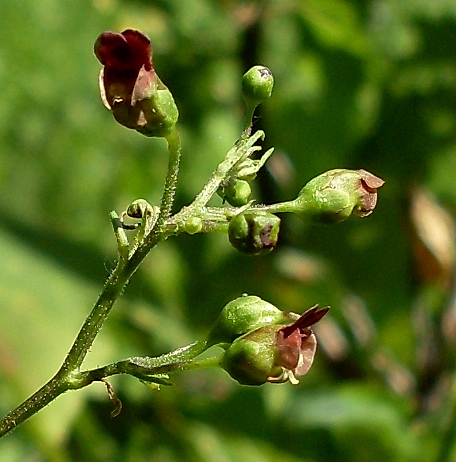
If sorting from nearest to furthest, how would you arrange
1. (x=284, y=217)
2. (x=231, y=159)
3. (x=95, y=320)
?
(x=95, y=320)
(x=231, y=159)
(x=284, y=217)

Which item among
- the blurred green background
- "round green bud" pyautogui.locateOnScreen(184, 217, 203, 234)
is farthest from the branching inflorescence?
the blurred green background

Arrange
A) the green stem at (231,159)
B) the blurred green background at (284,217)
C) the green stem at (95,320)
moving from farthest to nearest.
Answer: the blurred green background at (284,217) < the green stem at (231,159) < the green stem at (95,320)

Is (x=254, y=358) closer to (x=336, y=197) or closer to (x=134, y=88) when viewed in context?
(x=336, y=197)

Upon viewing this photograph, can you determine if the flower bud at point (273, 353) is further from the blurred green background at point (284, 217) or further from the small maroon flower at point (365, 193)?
the blurred green background at point (284, 217)

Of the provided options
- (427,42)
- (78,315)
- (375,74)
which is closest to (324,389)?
(78,315)

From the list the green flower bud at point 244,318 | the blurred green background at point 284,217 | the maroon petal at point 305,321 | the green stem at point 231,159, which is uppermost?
the blurred green background at point 284,217

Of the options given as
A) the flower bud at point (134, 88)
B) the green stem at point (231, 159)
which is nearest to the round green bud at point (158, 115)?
the flower bud at point (134, 88)

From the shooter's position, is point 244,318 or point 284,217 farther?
point 284,217

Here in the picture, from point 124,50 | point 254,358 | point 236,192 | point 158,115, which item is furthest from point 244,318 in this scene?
point 124,50

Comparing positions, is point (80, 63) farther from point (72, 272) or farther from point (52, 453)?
point (52, 453)

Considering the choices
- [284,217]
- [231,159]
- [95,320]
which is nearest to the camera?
[95,320]
